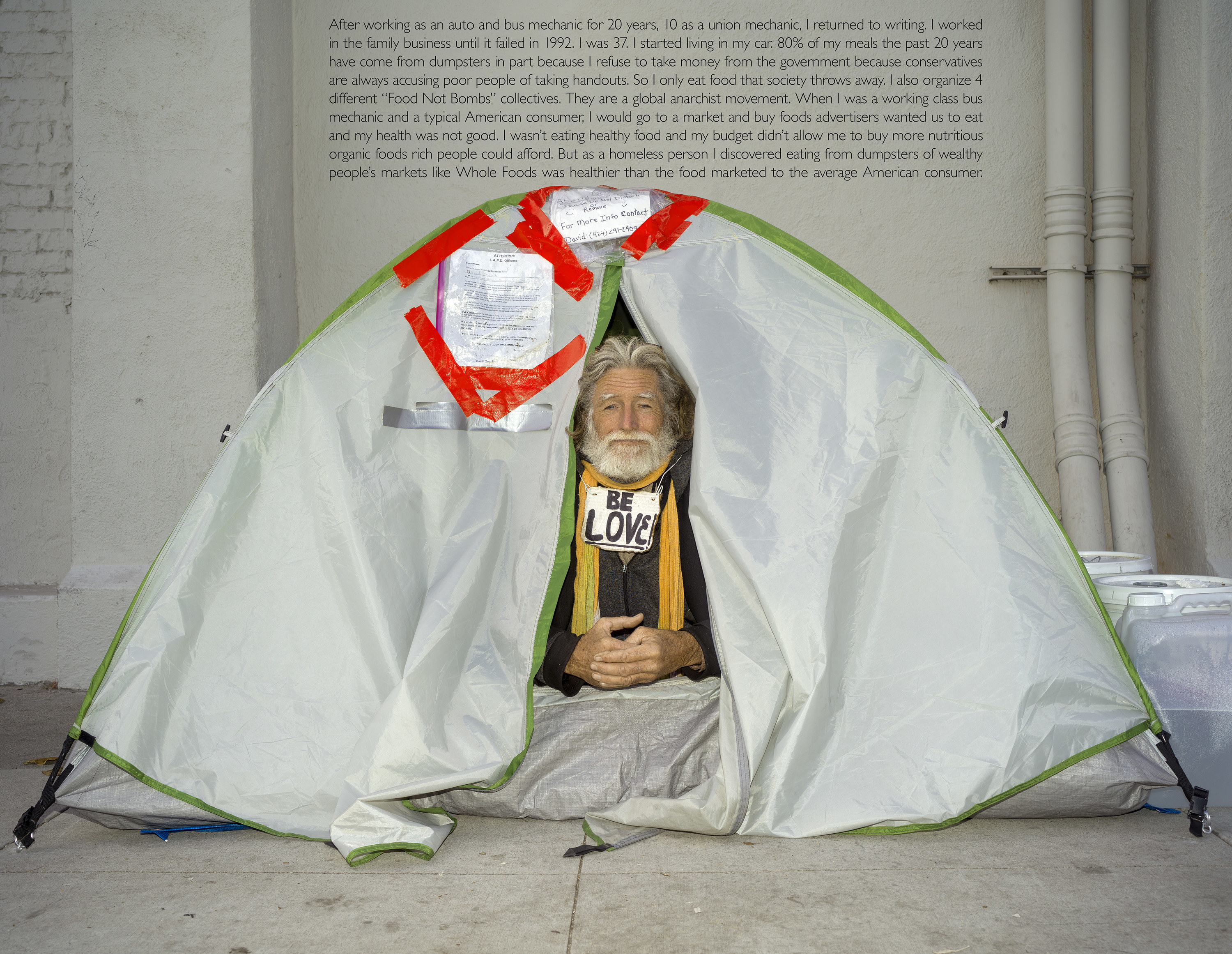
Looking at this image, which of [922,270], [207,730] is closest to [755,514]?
[207,730]

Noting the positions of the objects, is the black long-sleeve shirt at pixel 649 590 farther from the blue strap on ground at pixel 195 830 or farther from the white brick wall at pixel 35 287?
the white brick wall at pixel 35 287

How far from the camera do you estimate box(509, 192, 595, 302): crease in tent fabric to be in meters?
2.43

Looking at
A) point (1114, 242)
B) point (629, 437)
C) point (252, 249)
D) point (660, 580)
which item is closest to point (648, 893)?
point (660, 580)

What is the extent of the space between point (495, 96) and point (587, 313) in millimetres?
1966

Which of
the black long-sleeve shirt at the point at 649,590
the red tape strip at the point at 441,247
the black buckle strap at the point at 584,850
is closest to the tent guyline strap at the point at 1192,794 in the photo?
the black long-sleeve shirt at the point at 649,590

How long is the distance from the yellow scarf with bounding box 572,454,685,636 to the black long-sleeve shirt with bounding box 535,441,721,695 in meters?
0.01

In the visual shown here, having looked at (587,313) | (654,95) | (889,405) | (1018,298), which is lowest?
(889,405)

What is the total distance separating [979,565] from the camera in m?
2.14

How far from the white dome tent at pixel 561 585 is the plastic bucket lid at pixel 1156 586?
22 centimetres

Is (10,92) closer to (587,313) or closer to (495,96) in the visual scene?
(495,96)

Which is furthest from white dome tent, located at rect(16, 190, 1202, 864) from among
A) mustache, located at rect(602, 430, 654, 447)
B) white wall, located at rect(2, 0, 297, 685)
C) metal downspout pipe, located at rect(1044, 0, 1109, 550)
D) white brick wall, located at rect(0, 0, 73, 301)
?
white brick wall, located at rect(0, 0, 73, 301)

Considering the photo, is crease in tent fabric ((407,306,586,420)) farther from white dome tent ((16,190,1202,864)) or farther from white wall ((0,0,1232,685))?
white wall ((0,0,1232,685))

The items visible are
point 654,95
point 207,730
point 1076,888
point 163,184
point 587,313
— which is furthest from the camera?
point 654,95

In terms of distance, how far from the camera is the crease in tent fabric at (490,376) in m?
2.39
